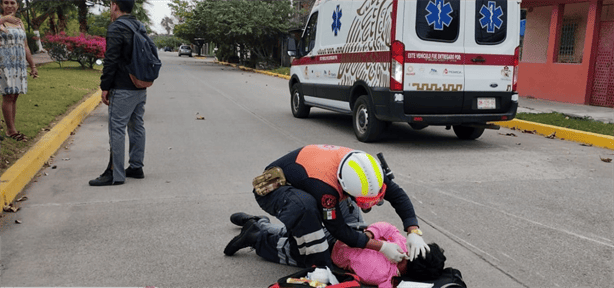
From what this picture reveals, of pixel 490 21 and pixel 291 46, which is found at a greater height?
pixel 490 21

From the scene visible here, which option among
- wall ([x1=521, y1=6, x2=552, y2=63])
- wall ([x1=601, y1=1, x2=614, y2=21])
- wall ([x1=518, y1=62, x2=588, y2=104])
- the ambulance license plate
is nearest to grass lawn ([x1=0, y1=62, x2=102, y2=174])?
the ambulance license plate

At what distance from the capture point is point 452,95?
7.72 meters

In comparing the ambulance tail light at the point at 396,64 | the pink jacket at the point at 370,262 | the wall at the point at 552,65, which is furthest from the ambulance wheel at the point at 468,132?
the wall at the point at 552,65

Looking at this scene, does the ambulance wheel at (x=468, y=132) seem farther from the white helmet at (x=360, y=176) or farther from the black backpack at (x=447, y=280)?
the white helmet at (x=360, y=176)

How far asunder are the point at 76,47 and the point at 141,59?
1870 cm

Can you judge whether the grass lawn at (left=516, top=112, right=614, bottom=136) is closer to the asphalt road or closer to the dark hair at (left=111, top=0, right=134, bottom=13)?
the asphalt road

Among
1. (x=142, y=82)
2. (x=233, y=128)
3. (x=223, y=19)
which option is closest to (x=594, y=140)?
(x=233, y=128)

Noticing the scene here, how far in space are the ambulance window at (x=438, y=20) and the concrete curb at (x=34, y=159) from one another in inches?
195

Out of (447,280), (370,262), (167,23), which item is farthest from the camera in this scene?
(167,23)

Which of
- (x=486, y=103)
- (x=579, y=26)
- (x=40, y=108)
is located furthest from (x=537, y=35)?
(x=40, y=108)

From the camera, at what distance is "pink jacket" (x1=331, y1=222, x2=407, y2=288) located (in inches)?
126

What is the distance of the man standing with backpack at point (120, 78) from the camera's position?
550 cm

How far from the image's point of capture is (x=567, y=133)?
9.10m

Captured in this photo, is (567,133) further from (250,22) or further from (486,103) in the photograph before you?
(250,22)
